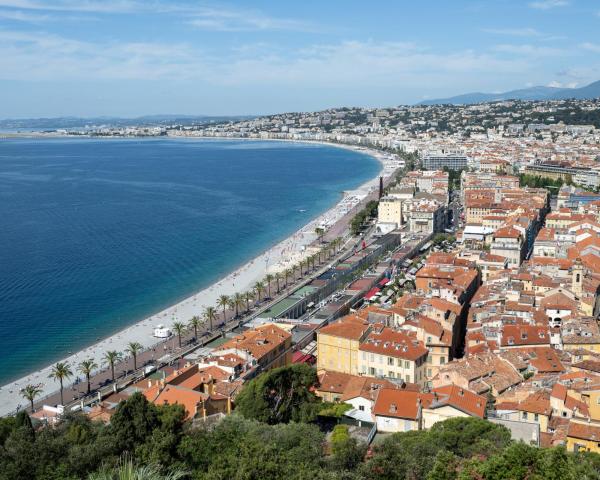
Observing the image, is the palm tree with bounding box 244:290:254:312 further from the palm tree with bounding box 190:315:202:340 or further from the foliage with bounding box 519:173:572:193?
the foliage with bounding box 519:173:572:193

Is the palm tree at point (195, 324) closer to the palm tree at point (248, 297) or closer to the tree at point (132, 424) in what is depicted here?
the palm tree at point (248, 297)

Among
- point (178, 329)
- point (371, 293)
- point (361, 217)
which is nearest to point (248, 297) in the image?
point (178, 329)

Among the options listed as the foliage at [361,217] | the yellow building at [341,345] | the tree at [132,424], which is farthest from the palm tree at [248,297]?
the foliage at [361,217]

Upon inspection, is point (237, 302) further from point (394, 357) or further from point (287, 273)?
point (394, 357)

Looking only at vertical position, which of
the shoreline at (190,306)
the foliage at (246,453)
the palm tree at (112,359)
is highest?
A: the foliage at (246,453)

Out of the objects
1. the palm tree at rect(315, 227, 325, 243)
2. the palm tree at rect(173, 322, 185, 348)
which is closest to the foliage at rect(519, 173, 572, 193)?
the palm tree at rect(315, 227, 325, 243)

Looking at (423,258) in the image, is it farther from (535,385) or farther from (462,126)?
(462,126)
